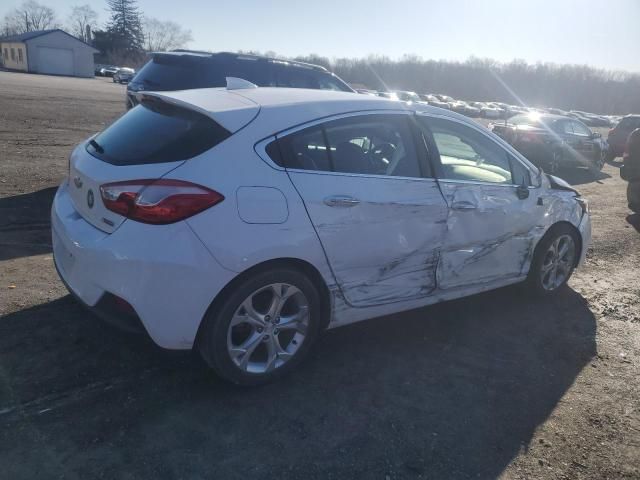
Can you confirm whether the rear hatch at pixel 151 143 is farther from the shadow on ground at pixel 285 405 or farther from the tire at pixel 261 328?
the shadow on ground at pixel 285 405

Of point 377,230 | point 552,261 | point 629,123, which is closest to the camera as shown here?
point 377,230

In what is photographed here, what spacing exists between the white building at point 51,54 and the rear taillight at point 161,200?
70927 mm

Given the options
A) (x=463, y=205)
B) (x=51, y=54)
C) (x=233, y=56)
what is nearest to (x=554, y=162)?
(x=233, y=56)

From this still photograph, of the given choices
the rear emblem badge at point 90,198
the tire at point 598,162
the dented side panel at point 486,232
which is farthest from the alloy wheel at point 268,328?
the tire at point 598,162

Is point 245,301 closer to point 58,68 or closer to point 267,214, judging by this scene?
point 267,214

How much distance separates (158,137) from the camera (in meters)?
3.04

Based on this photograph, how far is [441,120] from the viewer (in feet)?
12.8

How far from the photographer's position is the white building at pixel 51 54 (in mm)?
62625

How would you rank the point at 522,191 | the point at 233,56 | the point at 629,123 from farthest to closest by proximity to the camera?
the point at 629,123, the point at 233,56, the point at 522,191

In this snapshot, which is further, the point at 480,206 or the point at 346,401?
the point at 480,206

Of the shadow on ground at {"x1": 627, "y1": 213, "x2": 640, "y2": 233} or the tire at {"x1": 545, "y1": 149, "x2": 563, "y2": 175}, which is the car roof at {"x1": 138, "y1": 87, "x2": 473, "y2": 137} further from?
the tire at {"x1": 545, "y1": 149, "x2": 563, "y2": 175}

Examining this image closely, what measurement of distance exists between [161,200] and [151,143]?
0.51 meters

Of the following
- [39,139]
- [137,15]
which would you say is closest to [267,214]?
[39,139]

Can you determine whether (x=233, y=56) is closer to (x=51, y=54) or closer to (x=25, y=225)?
(x=25, y=225)
